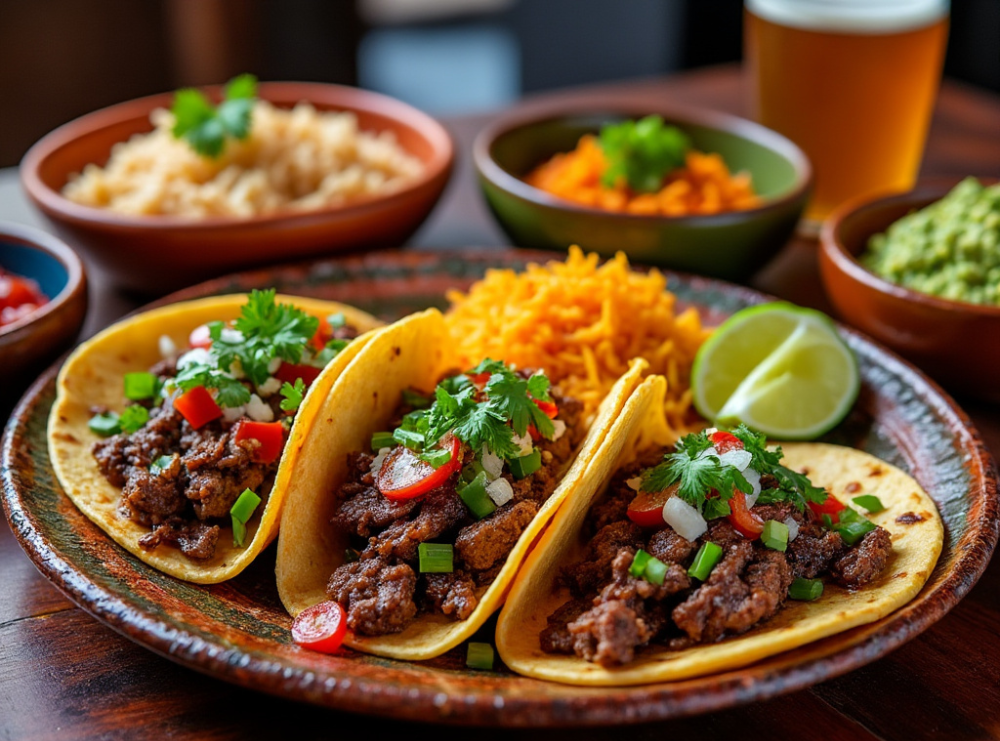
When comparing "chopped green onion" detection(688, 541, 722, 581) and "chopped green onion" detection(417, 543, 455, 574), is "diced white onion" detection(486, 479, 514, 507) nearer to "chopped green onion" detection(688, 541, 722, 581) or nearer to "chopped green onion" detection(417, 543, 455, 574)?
"chopped green onion" detection(417, 543, 455, 574)

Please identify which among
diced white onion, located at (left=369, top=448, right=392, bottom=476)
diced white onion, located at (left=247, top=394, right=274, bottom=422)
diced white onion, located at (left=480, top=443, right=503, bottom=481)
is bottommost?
diced white onion, located at (left=369, top=448, right=392, bottom=476)

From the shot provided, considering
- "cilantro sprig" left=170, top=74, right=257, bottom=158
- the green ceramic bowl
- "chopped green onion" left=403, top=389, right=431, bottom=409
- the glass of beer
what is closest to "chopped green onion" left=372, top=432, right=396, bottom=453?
"chopped green onion" left=403, top=389, right=431, bottom=409

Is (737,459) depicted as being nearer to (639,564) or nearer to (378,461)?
(639,564)

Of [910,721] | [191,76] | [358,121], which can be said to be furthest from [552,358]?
[191,76]

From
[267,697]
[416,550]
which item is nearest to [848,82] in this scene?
[416,550]

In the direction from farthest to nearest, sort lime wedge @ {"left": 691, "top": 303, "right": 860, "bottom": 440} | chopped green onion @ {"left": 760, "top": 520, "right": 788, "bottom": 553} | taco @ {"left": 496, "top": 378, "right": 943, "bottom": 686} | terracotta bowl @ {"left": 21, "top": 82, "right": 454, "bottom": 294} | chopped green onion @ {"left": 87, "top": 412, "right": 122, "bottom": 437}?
terracotta bowl @ {"left": 21, "top": 82, "right": 454, "bottom": 294} < lime wedge @ {"left": 691, "top": 303, "right": 860, "bottom": 440} < chopped green onion @ {"left": 87, "top": 412, "right": 122, "bottom": 437} < chopped green onion @ {"left": 760, "top": 520, "right": 788, "bottom": 553} < taco @ {"left": 496, "top": 378, "right": 943, "bottom": 686}
